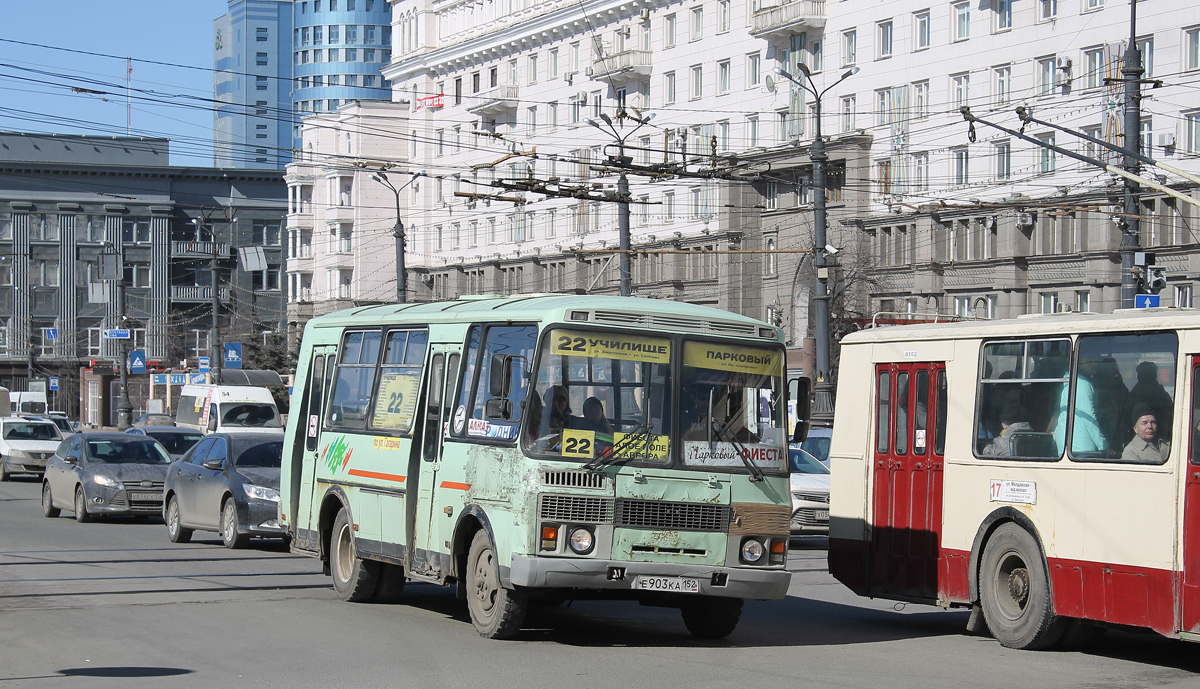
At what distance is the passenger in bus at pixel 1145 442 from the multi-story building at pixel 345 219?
71.7 metres

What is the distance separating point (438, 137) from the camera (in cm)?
7856

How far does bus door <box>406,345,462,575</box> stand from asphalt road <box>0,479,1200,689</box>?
0.59 m

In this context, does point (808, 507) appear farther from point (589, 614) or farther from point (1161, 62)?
point (1161, 62)

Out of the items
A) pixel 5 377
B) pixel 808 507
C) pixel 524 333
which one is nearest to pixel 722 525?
pixel 524 333

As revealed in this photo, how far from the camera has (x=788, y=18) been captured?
54531 mm

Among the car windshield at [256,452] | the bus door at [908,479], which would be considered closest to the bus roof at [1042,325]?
the bus door at [908,479]

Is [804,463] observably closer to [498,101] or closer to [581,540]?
[581,540]

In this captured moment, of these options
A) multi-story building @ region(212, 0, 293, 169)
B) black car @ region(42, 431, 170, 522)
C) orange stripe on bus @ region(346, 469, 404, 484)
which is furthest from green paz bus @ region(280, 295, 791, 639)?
multi-story building @ region(212, 0, 293, 169)

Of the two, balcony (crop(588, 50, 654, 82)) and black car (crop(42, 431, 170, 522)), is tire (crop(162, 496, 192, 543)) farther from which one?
balcony (crop(588, 50, 654, 82))

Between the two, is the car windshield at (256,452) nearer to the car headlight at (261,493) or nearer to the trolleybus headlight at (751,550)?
the car headlight at (261,493)

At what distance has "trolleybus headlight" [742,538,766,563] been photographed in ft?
36.7

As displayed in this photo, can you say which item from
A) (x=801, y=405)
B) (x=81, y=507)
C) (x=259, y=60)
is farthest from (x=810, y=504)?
(x=259, y=60)

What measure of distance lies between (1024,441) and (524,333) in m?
4.13

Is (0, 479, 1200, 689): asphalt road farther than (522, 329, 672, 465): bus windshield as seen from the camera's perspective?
No
